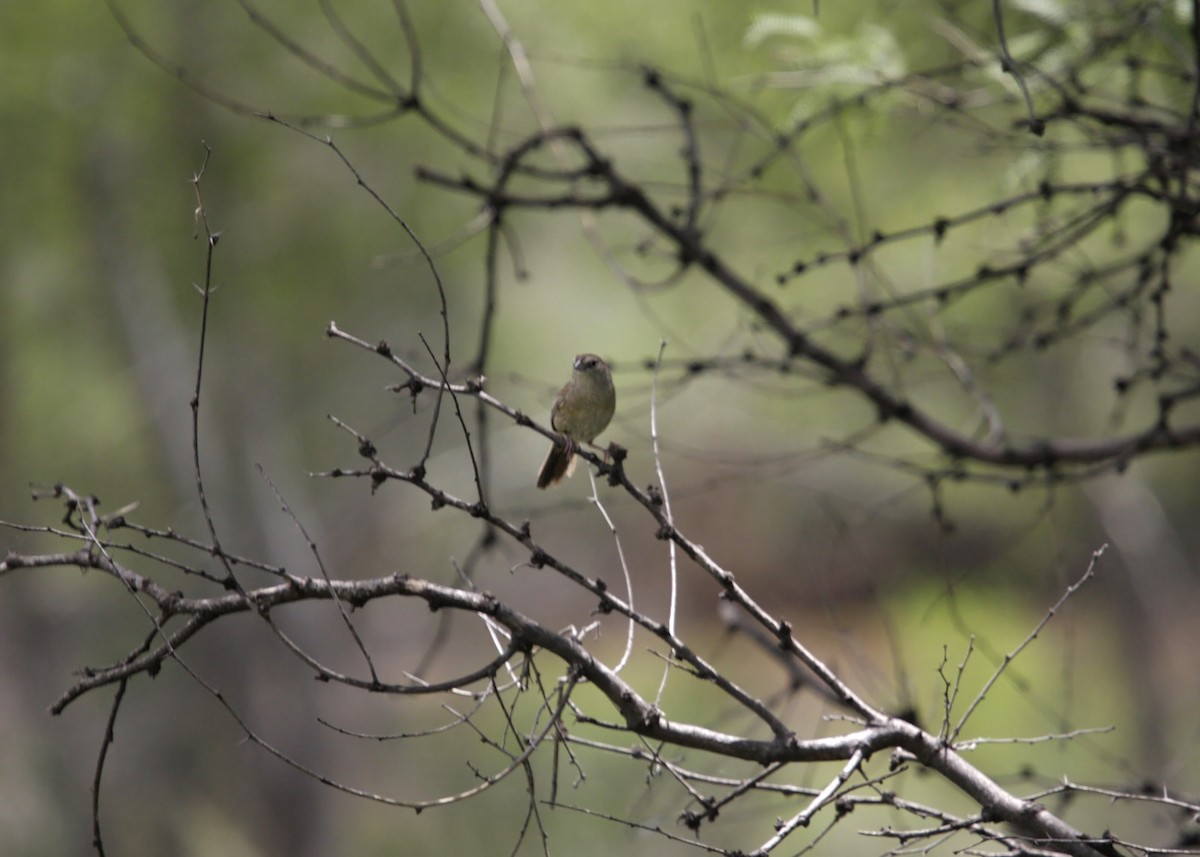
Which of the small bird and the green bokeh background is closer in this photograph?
the small bird

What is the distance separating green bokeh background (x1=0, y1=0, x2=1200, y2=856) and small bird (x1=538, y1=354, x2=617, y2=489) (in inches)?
116

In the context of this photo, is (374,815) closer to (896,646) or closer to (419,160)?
(419,160)

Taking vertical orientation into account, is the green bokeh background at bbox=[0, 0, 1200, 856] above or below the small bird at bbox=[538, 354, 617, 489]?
above

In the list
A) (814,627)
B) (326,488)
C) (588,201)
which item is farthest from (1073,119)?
(814,627)

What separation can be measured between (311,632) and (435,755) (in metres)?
2.32

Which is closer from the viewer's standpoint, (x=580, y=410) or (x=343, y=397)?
(x=580, y=410)

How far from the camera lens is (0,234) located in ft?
28.2

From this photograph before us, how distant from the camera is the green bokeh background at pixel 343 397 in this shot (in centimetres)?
808

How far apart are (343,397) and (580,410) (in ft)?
24.8

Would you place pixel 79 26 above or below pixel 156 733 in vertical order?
above

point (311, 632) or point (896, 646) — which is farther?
point (311, 632)

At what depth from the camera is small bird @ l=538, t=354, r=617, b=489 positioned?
→ 3.55 m

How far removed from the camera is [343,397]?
10758mm

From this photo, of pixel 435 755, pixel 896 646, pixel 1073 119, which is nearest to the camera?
pixel 1073 119
